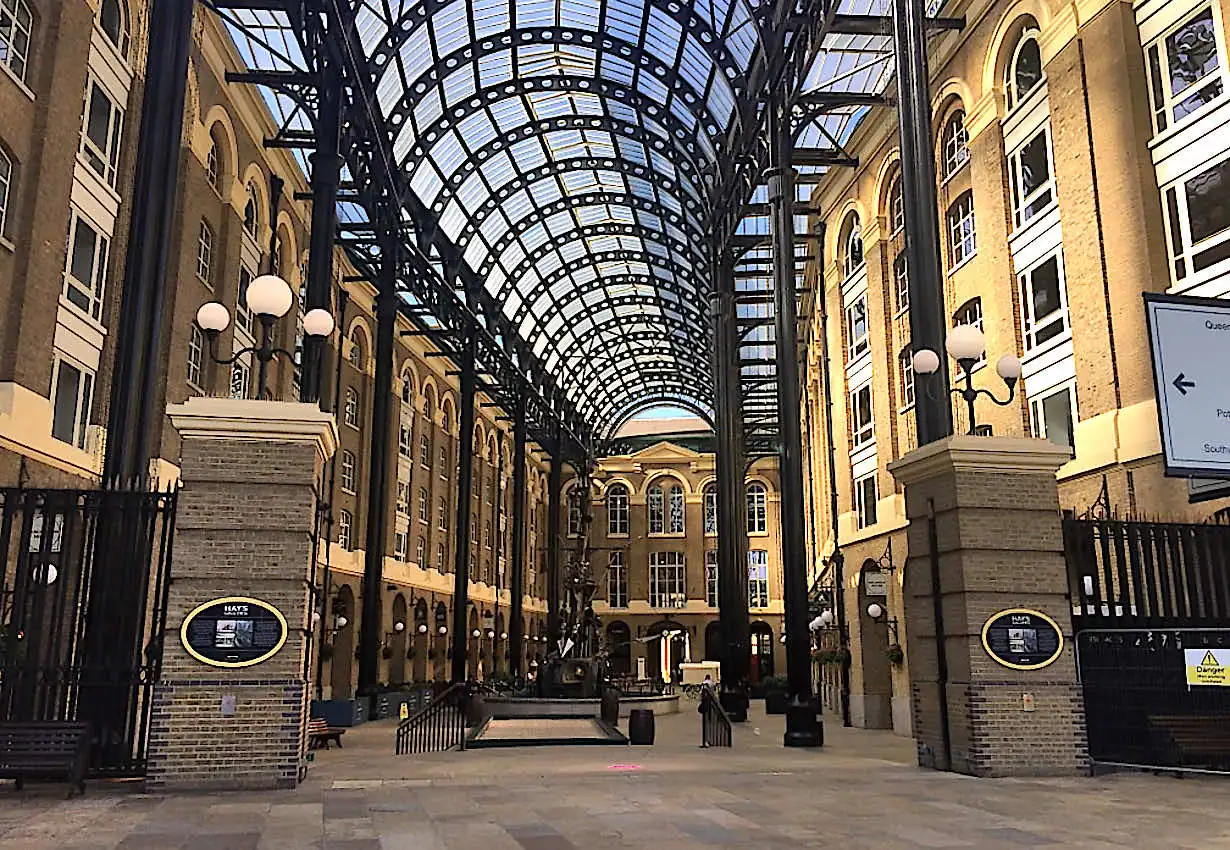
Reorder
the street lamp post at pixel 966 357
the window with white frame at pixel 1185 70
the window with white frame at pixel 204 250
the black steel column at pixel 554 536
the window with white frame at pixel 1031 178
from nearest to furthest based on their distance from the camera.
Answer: the street lamp post at pixel 966 357, the window with white frame at pixel 1185 70, the window with white frame at pixel 1031 178, the window with white frame at pixel 204 250, the black steel column at pixel 554 536

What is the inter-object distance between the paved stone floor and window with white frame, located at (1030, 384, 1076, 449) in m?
7.96

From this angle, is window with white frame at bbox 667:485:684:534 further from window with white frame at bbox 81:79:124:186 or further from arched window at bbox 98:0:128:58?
arched window at bbox 98:0:128:58

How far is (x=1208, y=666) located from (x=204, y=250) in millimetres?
21341

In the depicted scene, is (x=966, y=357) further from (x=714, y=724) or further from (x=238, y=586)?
(x=714, y=724)

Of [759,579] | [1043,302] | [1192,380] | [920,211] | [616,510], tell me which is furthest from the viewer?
[616,510]

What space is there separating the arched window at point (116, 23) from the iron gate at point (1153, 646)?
18.9 meters

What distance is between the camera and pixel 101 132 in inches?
746

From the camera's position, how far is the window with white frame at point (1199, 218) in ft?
45.9

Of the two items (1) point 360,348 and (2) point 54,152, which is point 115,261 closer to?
(2) point 54,152

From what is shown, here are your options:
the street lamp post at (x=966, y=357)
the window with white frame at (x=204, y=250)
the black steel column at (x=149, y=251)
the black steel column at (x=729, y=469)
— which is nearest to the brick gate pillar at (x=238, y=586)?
the black steel column at (x=149, y=251)

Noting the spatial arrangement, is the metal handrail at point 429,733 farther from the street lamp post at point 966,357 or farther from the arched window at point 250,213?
the arched window at point 250,213

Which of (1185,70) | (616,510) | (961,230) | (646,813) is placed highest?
(616,510)

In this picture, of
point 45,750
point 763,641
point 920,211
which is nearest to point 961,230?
point 920,211

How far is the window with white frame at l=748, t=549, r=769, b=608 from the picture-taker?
63.9 meters
